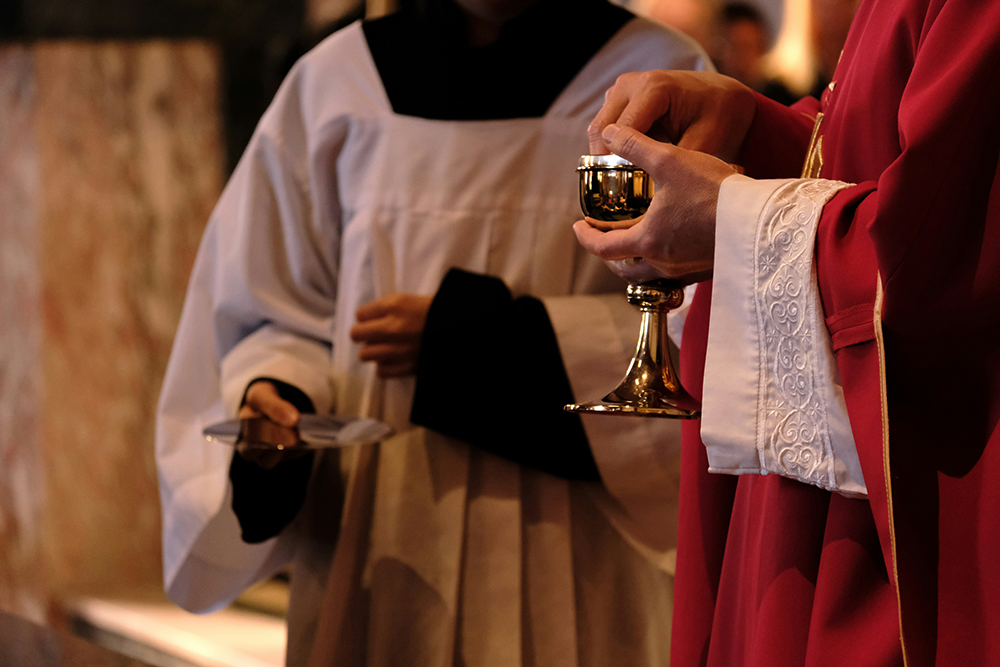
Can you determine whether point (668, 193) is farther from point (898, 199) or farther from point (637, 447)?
point (637, 447)

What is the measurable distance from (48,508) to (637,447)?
298 centimetres

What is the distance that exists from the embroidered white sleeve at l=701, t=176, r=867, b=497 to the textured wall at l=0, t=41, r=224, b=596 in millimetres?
3431

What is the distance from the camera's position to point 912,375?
30.9 inches

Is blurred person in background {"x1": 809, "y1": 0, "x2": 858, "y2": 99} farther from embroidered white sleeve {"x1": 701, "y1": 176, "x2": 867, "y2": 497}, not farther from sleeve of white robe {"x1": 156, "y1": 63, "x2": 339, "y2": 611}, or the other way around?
embroidered white sleeve {"x1": 701, "y1": 176, "x2": 867, "y2": 497}

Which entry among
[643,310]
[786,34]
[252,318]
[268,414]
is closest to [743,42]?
[786,34]

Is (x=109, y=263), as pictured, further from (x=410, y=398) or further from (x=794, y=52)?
(x=794, y=52)

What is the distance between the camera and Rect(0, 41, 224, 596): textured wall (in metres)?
3.72

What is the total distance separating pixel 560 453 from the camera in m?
1.60

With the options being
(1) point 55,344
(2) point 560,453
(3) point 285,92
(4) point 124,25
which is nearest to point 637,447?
(2) point 560,453

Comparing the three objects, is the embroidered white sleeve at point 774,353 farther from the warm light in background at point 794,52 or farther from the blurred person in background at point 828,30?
the warm light in background at point 794,52

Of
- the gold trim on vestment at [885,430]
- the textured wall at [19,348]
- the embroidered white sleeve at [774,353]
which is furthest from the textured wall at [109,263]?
the gold trim on vestment at [885,430]

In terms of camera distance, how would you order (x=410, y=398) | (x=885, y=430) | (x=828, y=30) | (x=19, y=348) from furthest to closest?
(x=19, y=348) → (x=828, y=30) → (x=410, y=398) → (x=885, y=430)

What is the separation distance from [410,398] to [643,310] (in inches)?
30.5

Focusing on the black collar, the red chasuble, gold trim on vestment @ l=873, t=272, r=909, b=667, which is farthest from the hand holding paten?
gold trim on vestment @ l=873, t=272, r=909, b=667
